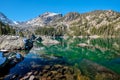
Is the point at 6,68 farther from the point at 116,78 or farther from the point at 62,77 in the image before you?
the point at 116,78

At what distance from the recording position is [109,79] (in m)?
40.3

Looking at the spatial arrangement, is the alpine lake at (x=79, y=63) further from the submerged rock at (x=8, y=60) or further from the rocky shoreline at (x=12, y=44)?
the rocky shoreline at (x=12, y=44)

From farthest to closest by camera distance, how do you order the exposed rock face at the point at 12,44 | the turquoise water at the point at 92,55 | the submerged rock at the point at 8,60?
the exposed rock face at the point at 12,44, the turquoise water at the point at 92,55, the submerged rock at the point at 8,60

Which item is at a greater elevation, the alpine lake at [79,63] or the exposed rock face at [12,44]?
the exposed rock face at [12,44]

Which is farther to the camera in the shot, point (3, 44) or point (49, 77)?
point (3, 44)

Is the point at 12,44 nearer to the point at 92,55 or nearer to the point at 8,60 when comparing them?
the point at 92,55

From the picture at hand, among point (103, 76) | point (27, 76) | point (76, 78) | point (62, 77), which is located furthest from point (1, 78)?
point (103, 76)

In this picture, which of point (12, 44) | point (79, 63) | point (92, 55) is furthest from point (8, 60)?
point (12, 44)

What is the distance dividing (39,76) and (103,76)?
13008 mm

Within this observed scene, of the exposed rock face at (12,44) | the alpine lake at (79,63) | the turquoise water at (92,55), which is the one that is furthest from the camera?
the exposed rock face at (12,44)

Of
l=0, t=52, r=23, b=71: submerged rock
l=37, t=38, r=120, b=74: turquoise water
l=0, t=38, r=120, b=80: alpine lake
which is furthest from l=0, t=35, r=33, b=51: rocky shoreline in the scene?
l=0, t=52, r=23, b=71: submerged rock

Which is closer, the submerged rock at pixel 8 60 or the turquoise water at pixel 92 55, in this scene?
the submerged rock at pixel 8 60

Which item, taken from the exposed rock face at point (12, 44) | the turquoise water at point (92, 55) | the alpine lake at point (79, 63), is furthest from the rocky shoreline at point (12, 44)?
the turquoise water at point (92, 55)

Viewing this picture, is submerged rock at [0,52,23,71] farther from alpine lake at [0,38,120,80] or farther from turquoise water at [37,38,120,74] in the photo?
turquoise water at [37,38,120,74]
